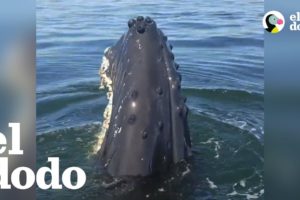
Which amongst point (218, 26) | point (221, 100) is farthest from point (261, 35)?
point (221, 100)

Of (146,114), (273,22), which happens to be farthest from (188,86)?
(146,114)

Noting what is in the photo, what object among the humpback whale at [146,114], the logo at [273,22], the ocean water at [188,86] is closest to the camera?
the humpback whale at [146,114]

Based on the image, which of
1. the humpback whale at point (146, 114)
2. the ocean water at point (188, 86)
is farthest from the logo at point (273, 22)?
the humpback whale at point (146, 114)

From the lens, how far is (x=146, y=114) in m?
5.72

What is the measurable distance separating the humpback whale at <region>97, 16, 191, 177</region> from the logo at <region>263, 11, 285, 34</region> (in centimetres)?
243

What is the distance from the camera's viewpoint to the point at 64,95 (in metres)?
10.7

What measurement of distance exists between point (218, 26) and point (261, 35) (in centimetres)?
170

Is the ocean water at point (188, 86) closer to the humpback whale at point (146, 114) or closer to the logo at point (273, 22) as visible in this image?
the humpback whale at point (146, 114)

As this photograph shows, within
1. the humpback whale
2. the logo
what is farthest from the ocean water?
the logo

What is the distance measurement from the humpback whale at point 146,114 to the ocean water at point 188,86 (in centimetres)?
34

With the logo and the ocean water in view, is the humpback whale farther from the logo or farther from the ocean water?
the logo

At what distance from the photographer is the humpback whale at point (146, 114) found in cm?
572

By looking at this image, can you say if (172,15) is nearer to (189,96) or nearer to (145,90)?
(189,96)

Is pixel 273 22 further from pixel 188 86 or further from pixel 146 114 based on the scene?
pixel 188 86
